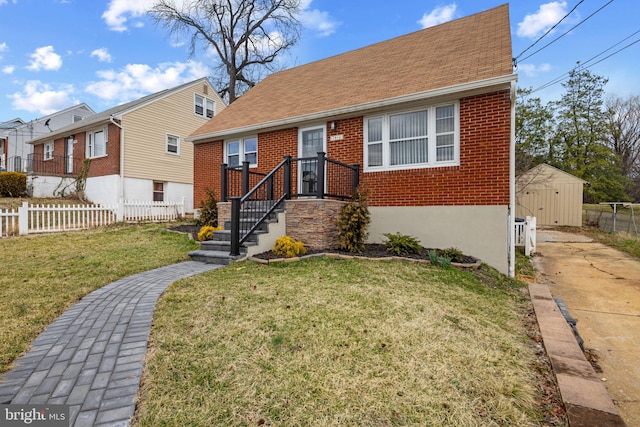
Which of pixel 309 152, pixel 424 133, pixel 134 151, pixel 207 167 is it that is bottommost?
pixel 207 167

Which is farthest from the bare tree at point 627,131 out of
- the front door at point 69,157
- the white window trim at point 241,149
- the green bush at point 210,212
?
the front door at point 69,157

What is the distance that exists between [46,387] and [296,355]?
1847 millimetres

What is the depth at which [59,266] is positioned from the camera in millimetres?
5789

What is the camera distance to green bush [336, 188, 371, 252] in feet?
21.9

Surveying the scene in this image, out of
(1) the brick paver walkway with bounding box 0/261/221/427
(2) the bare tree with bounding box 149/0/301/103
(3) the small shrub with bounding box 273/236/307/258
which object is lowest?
(1) the brick paver walkway with bounding box 0/261/221/427

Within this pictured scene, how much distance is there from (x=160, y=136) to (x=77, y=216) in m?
6.22

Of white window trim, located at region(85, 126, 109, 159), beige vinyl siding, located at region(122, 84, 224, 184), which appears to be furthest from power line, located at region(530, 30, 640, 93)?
white window trim, located at region(85, 126, 109, 159)

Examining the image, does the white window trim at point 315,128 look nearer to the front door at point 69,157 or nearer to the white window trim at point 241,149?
the white window trim at point 241,149

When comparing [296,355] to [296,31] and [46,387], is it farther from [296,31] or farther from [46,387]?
[296,31]

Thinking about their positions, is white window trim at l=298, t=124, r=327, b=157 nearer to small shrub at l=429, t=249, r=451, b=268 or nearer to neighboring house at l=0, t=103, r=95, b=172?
small shrub at l=429, t=249, r=451, b=268

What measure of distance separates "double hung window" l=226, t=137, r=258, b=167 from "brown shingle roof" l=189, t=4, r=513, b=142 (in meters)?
0.59

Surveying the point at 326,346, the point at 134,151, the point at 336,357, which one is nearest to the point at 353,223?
the point at 326,346

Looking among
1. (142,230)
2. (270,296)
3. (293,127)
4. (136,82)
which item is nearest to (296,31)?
(136,82)

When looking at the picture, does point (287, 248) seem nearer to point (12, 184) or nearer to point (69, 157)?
point (12, 184)
